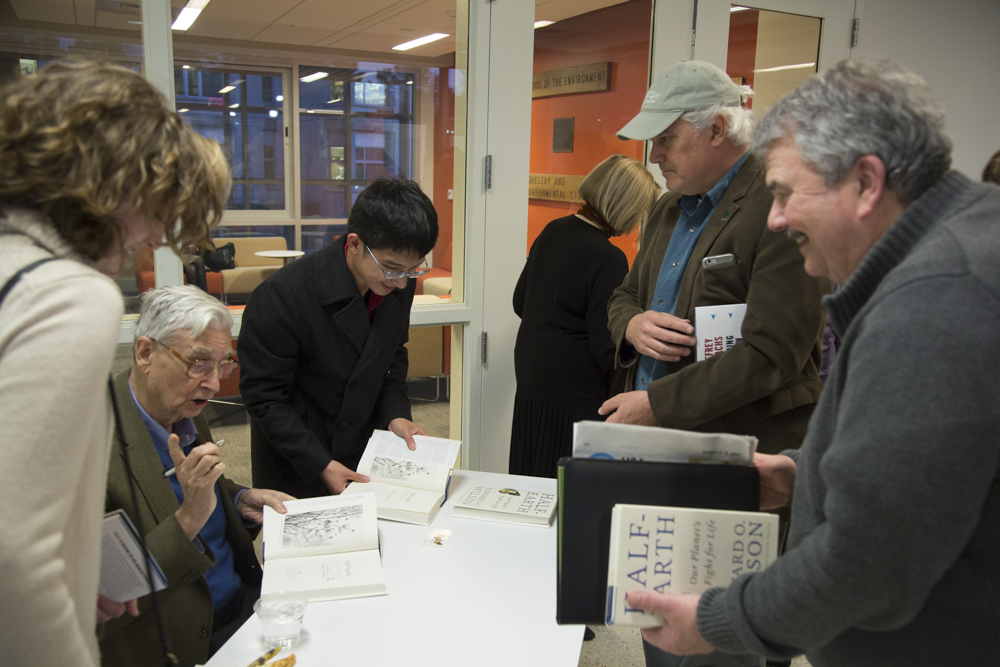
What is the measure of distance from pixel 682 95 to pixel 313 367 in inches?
51.2

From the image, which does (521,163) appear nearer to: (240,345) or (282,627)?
(240,345)

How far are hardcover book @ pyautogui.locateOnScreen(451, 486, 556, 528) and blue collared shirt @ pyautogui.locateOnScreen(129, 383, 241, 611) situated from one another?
1.93 ft

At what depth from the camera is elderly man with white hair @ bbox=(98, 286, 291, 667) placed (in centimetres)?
147

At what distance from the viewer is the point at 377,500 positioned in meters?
1.92

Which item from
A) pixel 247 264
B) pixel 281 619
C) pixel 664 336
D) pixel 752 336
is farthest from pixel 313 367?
pixel 752 336

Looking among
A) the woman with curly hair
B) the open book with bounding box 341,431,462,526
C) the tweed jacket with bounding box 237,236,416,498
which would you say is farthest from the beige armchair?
the woman with curly hair

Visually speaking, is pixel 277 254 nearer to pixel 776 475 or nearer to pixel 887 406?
pixel 776 475

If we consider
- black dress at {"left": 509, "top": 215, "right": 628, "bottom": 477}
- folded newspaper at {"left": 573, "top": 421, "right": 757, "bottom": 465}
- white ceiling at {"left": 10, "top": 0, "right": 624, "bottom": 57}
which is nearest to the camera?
folded newspaper at {"left": 573, "top": 421, "right": 757, "bottom": 465}

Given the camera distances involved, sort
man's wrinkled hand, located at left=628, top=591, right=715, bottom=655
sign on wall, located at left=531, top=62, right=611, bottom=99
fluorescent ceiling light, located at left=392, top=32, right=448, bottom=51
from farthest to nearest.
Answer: sign on wall, located at left=531, top=62, right=611, bottom=99
fluorescent ceiling light, located at left=392, top=32, right=448, bottom=51
man's wrinkled hand, located at left=628, top=591, right=715, bottom=655

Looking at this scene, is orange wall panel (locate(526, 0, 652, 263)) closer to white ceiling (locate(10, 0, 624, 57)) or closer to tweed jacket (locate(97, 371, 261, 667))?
white ceiling (locate(10, 0, 624, 57))

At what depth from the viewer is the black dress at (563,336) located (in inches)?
107

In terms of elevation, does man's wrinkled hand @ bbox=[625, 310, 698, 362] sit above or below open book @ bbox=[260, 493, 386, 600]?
above

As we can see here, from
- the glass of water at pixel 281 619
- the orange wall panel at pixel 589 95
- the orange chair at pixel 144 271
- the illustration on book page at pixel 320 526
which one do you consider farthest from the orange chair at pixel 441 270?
the glass of water at pixel 281 619

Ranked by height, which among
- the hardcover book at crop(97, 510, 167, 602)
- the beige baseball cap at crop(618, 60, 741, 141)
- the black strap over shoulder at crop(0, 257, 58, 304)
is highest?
the beige baseball cap at crop(618, 60, 741, 141)
